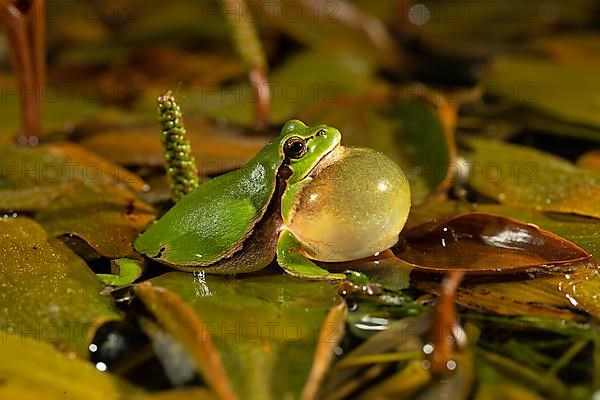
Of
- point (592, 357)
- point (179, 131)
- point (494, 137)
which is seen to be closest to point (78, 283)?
point (179, 131)

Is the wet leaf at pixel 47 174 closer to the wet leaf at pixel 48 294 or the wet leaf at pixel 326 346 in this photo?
the wet leaf at pixel 48 294

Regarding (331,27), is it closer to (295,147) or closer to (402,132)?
(402,132)

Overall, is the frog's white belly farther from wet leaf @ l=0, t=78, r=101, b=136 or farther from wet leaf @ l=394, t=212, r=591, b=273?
wet leaf @ l=0, t=78, r=101, b=136

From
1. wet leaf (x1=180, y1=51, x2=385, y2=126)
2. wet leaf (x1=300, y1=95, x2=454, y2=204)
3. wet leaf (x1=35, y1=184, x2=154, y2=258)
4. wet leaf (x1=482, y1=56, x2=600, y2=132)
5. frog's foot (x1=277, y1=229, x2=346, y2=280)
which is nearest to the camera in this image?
frog's foot (x1=277, y1=229, x2=346, y2=280)

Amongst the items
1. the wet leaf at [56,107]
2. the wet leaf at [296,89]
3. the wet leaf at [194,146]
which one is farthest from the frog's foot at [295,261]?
the wet leaf at [56,107]

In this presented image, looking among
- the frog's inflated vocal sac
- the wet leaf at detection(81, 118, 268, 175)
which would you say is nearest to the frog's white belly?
the frog's inflated vocal sac
